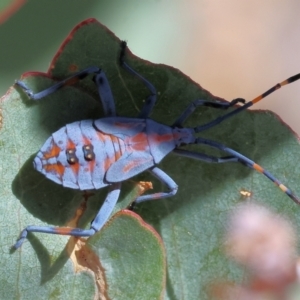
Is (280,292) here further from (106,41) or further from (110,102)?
(106,41)

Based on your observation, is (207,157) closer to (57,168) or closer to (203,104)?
(203,104)

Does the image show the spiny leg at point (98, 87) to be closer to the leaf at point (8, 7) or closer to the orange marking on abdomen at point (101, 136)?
the orange marking on abdomen at point (101, 136)

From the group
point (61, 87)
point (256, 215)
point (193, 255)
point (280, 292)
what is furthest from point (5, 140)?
point (280, 292)

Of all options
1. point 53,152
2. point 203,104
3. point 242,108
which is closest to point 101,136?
point 53,152

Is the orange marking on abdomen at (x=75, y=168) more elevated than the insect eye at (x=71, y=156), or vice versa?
→ the insect eye at (x=71, y=156)

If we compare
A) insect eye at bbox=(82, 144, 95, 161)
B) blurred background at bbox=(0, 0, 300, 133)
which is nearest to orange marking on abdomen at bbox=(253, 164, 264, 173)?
insect eye at bbox=(82, 144, 95, 161)

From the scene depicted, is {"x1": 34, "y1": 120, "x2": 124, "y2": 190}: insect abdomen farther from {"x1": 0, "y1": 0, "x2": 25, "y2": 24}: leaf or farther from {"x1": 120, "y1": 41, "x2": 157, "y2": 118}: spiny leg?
{"x1": 0, "y1": 0, "x2": 25, "y2": 24}: leaf

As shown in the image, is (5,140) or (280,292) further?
(280,292)

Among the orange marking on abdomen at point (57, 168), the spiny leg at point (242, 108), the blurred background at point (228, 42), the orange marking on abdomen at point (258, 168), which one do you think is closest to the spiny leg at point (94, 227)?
the orange marking on abdomen at point (57, 168)
